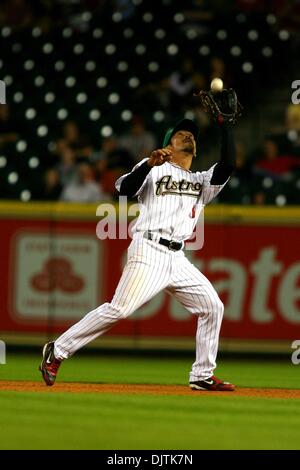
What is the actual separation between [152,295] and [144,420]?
4.99 ft

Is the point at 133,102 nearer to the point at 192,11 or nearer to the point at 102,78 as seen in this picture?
the point at 102,78

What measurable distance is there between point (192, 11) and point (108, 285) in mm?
6021

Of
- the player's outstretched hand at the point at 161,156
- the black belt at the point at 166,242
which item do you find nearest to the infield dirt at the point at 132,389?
the black belt at the point at 166,242

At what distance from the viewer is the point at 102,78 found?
50.3ft

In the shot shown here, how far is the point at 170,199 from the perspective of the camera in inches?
293

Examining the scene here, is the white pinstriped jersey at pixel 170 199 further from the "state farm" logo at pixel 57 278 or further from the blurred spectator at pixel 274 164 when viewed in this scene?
the blurred spectator at pixel 274 164

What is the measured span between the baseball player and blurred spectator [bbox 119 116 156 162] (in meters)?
5.76

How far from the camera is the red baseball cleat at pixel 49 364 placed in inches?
294

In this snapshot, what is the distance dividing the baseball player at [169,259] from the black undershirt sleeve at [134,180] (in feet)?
0.05

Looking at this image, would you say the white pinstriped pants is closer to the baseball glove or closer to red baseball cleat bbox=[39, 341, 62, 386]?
red baseball cleat bbox=[39, 341, 62, 386]

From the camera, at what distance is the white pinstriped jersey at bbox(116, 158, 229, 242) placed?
293 inches

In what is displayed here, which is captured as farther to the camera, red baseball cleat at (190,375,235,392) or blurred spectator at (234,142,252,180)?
blurred spectator at (234,142,252,180)

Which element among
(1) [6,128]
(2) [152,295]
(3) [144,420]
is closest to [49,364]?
(2) [152,295]

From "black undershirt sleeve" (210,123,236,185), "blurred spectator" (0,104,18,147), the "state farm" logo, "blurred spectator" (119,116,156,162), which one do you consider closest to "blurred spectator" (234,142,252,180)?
"blurred spectator" (119,116,156,162)
